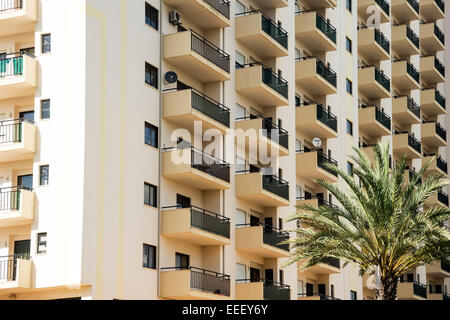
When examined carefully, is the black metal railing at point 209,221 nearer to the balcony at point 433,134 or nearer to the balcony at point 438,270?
the balcony at point 438,270

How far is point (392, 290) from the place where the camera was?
1369 inches

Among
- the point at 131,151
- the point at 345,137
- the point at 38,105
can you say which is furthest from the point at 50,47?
the point at 345,137

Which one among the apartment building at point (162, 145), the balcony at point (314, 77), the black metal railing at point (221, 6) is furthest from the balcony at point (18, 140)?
the balcony at point (314, 77)

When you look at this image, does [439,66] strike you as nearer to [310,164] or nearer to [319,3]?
[319,3]

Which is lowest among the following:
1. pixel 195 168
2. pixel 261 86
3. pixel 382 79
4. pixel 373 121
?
pixel 195 168

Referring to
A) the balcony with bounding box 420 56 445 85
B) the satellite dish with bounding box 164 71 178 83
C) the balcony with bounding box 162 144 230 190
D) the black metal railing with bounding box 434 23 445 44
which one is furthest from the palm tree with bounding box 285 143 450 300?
the black metal railing with bounding box 434 23 445 44

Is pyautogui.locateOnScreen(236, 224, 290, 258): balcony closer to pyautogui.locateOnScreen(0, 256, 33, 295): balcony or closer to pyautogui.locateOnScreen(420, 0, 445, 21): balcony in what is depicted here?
pyautogui.locateOnScreen(0, 256, 33, 295): balcony

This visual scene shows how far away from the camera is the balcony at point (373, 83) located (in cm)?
6192

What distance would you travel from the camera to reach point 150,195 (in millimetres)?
38906

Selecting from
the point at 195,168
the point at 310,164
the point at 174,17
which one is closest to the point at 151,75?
the point at 174,17

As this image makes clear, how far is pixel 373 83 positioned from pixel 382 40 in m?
4.72

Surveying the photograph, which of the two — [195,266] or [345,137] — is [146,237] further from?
[345,137]

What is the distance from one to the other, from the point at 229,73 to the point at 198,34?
326cm

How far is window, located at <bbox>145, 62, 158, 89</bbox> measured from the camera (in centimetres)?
3967
